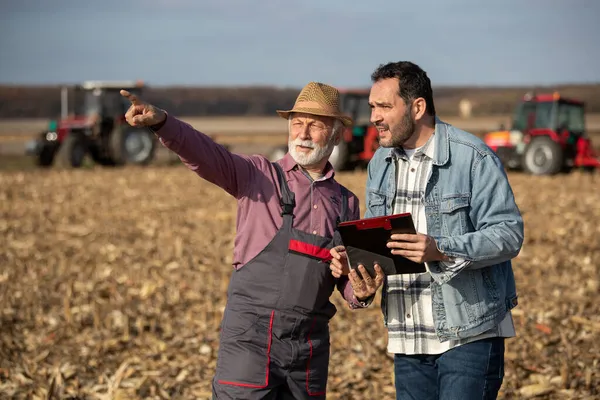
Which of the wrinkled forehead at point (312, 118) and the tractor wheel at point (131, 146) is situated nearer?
the wrinkled forehead at point (312, 118)

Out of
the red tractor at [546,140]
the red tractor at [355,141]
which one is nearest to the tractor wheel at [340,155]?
the red tractor at [355,141]

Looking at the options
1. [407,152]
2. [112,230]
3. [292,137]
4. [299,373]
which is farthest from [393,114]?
[112,230]

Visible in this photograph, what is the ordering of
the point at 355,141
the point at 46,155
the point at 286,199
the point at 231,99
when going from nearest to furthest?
the point at 286,199, the point at 355,141, the point at 46,155, the point at 231,99

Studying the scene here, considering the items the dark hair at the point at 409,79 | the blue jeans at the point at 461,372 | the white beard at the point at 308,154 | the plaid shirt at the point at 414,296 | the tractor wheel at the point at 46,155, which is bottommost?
the tractor wheel at the point at 46,155

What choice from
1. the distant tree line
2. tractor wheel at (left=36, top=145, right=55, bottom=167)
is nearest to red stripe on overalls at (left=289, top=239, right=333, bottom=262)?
tractor wheel at (left=36, top=145, right=55, bottom=167)

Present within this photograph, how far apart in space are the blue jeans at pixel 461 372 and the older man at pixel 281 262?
1.31 ft

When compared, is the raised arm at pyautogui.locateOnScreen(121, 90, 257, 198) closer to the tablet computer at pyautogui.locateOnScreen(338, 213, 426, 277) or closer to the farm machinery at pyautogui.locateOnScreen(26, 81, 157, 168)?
the tablet computer at pyautogui.locateOnScreen(338, 213, 426, 277)

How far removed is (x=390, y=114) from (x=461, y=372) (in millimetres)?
1093

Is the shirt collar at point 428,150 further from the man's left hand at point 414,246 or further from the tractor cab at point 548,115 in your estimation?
the tractor cab at point 548,115

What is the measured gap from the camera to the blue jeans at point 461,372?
3223mm

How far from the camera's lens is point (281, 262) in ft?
11.5

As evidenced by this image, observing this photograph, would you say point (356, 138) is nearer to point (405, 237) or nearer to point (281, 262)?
point (281, 262)

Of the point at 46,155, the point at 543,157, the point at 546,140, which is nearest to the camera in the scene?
the point at 546,140

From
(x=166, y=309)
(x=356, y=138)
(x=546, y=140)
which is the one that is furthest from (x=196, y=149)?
(x=356, y=138)
